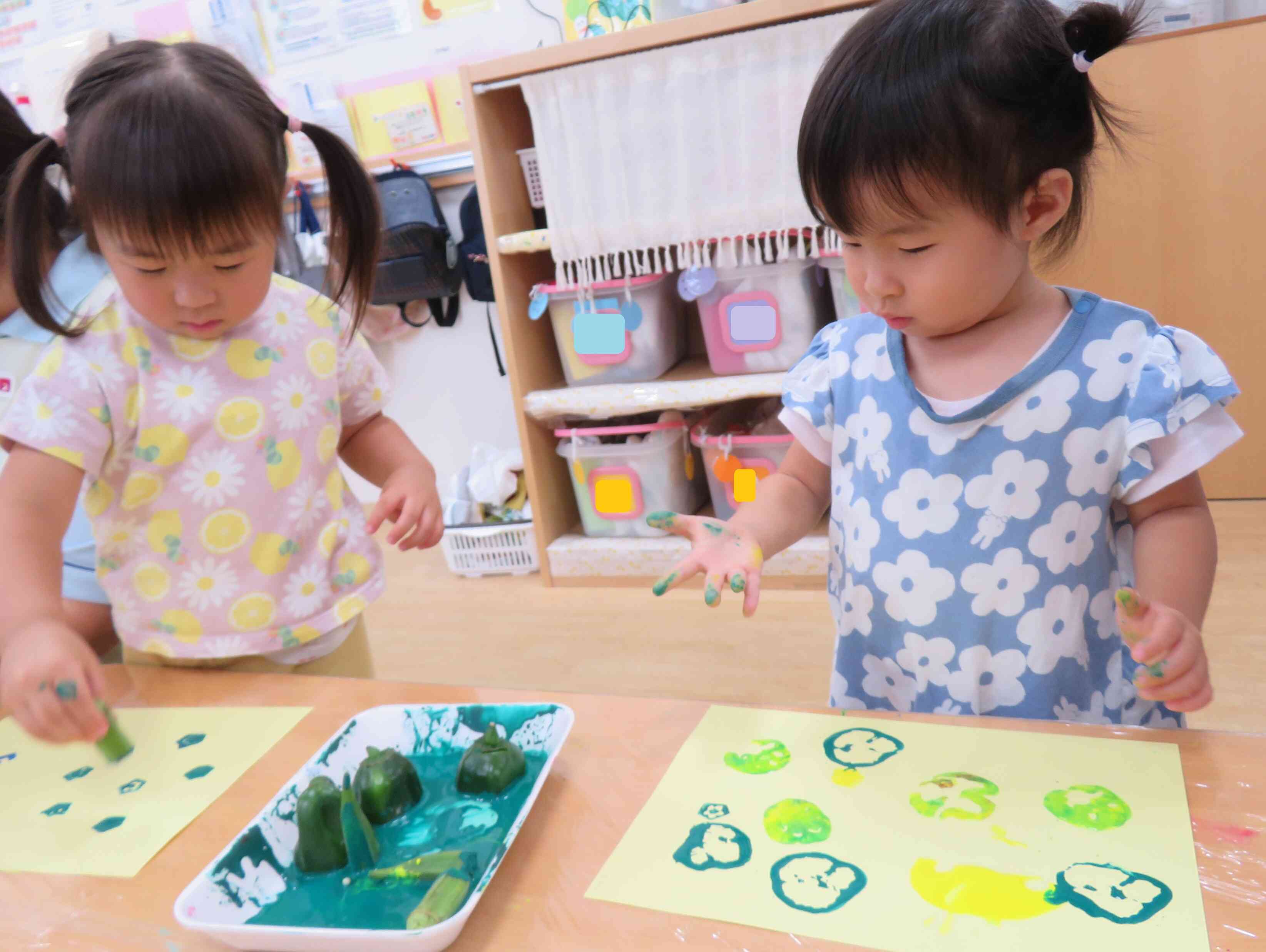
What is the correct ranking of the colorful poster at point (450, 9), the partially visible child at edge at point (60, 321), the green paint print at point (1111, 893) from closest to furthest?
the green paint print at point (1111, 893) → the partially visible child at edge at point (60, 321) → the colorful poster at point (450, 9)

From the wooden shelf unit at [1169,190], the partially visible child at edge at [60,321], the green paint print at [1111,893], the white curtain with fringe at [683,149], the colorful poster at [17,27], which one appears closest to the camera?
the green paint print at [1111,893]

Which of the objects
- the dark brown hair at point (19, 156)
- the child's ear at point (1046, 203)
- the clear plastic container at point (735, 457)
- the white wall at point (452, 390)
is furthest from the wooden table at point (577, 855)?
the white wall at point (452, 390)

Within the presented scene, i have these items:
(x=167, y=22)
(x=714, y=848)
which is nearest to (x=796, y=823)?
(x=714, y=848)

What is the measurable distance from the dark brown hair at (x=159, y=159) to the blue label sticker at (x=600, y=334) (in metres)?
1.07

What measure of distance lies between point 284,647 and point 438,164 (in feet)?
5.57

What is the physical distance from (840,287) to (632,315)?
0.38 meters

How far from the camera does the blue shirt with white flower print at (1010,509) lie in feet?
1.98

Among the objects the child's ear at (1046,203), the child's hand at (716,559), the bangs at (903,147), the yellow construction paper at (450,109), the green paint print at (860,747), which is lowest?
the green paint print at (860,747)

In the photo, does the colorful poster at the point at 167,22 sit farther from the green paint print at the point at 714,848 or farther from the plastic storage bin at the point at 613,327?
the green paint print at the point at 714,848

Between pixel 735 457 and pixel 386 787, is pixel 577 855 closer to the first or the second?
pixel 386 787

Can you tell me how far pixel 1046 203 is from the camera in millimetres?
568

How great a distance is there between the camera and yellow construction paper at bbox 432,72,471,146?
86.6 inches

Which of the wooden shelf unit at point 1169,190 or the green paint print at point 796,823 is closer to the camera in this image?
the green paint print at point 796,823

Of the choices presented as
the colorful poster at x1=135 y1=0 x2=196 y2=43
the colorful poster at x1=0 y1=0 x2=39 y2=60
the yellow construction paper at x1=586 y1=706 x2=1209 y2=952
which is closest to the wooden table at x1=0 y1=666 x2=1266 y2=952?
the yellow construction paper at x1=586 y1=706 x2=1209 y2=952
